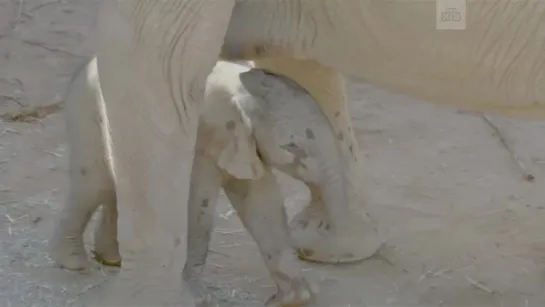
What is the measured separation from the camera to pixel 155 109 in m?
0.98

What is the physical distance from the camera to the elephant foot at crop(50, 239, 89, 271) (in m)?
1.32

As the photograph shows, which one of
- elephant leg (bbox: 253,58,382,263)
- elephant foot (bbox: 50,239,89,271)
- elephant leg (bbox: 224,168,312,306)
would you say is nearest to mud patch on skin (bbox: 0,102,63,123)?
elephant foot (bbox: 50,239,89,271)

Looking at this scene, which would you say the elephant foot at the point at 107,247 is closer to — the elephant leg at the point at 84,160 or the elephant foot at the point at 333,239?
the elephant leg at the point at 84,160

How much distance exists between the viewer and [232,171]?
44.3 inches

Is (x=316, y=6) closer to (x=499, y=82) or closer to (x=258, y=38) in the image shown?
(x=258, y=38)

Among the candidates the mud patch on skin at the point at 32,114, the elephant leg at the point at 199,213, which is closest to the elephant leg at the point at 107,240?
the elephant leg at the point at 199,213

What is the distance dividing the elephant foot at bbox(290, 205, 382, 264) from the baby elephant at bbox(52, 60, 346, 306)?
0.42ft

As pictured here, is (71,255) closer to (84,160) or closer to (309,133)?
(84,160)

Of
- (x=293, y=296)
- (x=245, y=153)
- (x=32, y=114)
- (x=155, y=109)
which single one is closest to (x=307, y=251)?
(x=293, y=296)

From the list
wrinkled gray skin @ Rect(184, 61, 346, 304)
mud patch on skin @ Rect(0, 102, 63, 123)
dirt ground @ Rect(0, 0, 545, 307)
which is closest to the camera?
wrinkled gray skin @ Rect(184, 61, 346, 304)

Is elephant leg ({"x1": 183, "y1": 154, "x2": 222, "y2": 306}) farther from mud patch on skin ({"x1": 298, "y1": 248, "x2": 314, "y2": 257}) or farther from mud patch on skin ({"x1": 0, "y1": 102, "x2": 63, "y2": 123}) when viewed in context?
mud patch on skin ({"x1": 0, "y1": 102, "x2": 63, "y2": 123})

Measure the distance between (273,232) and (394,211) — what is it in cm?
40

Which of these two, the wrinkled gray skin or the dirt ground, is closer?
the wrinkled gray skin

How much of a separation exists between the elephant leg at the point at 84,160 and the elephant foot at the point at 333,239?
11.0 inches
